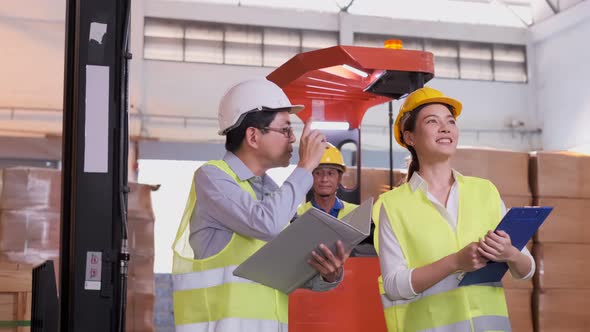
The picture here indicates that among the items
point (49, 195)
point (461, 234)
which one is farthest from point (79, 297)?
point (49, 195)

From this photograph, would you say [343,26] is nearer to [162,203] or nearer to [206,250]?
[162,203]

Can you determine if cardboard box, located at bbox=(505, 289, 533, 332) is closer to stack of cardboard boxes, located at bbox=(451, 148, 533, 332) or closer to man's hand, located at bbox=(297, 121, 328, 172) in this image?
stack of cardboard boxes, located at bbox=(451, 148, 533, 332)

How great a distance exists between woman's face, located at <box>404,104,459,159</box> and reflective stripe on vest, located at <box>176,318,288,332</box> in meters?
0.91

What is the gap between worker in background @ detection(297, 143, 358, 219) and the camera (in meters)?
6.32

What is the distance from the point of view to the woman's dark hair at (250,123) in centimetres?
303

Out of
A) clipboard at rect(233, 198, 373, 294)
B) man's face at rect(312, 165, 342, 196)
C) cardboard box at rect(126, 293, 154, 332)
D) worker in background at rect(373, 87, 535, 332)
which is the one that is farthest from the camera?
cardboard box at rect(126, 293, 154, 332)

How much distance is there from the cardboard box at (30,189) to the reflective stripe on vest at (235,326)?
180 inches

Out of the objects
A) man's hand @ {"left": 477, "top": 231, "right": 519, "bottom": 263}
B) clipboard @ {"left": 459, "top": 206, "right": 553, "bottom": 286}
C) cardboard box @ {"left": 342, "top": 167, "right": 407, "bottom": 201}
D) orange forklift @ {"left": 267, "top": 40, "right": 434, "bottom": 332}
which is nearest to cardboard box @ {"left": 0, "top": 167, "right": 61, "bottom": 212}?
cardboard box @ {"left": 342, "top": 167, "right": 407, "bottom": 201}

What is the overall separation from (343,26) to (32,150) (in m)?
5.73

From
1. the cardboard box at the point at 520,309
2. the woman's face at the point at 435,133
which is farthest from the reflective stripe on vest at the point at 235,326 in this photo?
the cardboard box at the point at 520,309

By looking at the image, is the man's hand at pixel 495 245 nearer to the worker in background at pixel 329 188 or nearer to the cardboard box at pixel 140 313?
the worker in background at pixel 329 188

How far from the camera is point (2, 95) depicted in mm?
11586

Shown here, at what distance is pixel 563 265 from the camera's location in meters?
7.77

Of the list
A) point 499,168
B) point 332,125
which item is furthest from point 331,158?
point 499,168
